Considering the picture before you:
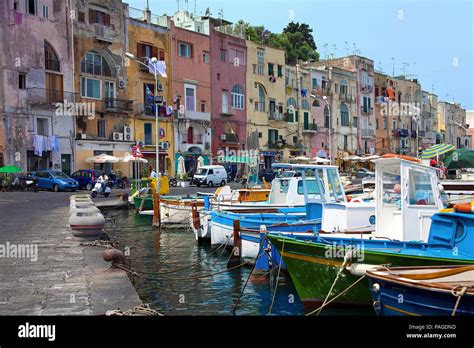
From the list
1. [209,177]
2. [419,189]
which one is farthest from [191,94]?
[419,189]

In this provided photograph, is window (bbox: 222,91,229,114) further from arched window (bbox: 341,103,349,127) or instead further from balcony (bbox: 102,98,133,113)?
arched window (bbox: 341,103,349,127)

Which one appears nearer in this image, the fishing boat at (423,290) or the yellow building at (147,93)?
the fishing boat at (423,290)

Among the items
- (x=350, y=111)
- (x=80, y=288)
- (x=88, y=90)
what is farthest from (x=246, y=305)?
(x=350, y=111)

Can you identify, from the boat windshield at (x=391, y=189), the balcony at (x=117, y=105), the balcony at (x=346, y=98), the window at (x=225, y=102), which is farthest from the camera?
the balcony at (x=346, y=98)

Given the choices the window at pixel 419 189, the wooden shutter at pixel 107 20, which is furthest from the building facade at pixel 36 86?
the window at pixel 419 189

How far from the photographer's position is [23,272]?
35.0 feet

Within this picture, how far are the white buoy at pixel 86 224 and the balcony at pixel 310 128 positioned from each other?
4956 cm

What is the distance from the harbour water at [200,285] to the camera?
440 inches

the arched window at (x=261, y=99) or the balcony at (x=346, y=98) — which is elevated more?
the balcony at (x=346, y=98)

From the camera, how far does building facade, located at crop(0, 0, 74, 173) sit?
123ft

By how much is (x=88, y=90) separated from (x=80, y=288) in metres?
35.9

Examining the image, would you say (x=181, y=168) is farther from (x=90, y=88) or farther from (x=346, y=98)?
(x=346, y=98)

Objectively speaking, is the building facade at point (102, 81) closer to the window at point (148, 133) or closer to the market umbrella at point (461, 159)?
the window at point (148, 133)

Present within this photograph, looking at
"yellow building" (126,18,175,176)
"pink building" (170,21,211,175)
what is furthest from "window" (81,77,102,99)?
"pink building" (170,21,211,175)
